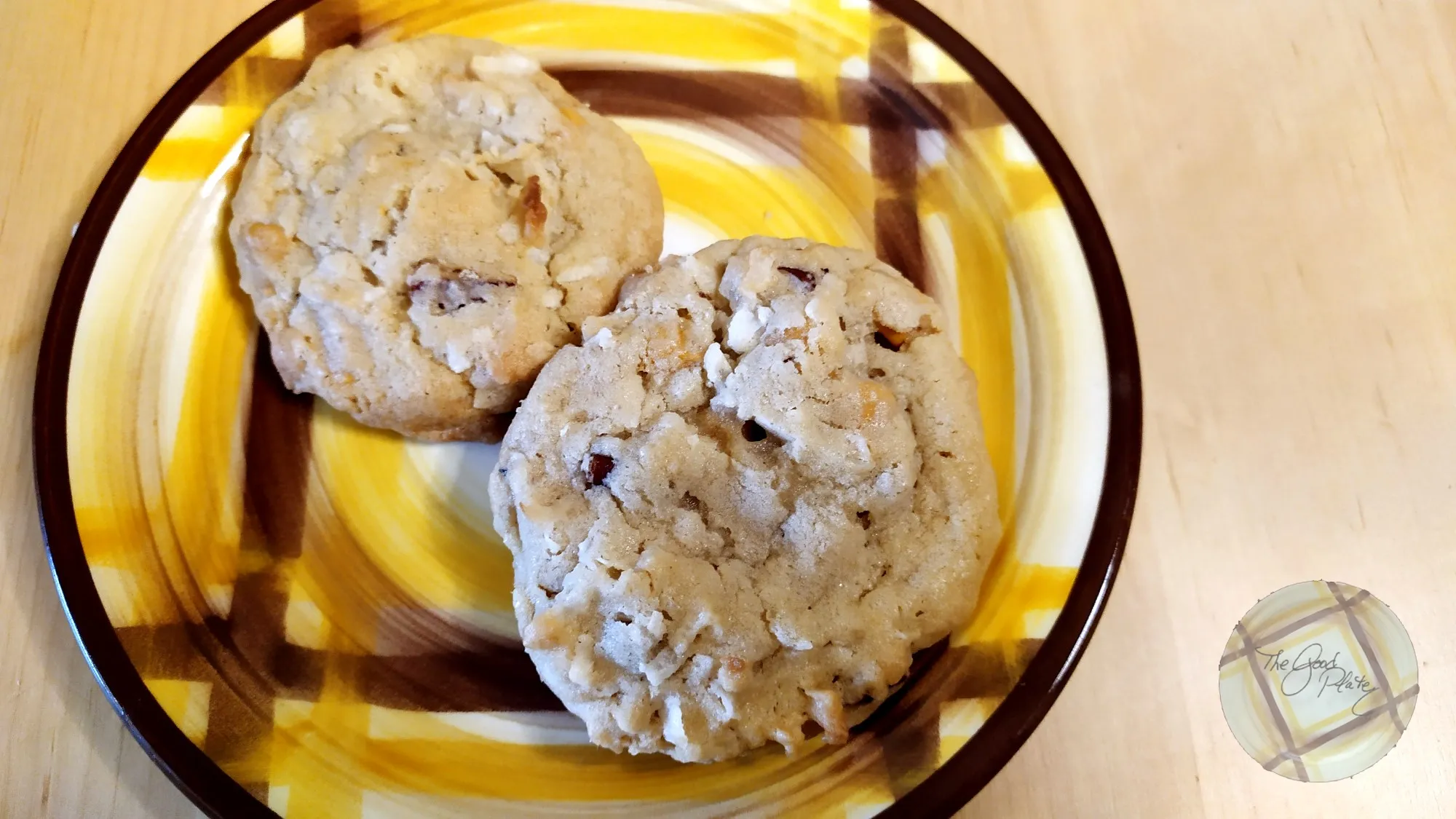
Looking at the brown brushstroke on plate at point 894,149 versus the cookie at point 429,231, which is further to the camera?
the brown brushstroke on plate at point 894,149

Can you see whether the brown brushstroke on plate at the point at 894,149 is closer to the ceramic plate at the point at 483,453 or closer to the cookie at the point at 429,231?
the ceramic plate at the point at 483,453

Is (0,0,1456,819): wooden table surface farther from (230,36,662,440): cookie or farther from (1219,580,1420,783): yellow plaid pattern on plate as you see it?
(230,36,662,440): cookie

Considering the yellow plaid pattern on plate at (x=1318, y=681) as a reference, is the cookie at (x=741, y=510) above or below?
above

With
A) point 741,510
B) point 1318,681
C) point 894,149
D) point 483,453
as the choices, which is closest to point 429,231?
point 483,453

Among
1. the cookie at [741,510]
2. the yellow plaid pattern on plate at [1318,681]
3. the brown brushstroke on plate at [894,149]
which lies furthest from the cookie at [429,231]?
the yellow plaid pattern on plate at [1318,681]

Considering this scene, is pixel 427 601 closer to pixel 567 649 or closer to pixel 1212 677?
pixel 567 649

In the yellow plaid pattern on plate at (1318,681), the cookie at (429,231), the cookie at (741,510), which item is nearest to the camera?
the cookie at (741,510)

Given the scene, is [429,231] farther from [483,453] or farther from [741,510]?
[741,510]
